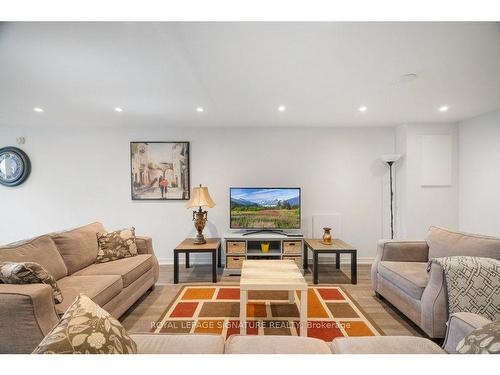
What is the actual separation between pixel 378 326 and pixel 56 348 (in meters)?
2.34

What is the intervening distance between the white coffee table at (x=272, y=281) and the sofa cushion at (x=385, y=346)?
0.78 m

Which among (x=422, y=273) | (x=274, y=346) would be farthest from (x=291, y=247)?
(x=274, y=346)

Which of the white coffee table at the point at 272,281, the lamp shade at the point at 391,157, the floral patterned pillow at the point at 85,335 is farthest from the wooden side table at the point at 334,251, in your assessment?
the floral patterned pillow at the point at 85,335

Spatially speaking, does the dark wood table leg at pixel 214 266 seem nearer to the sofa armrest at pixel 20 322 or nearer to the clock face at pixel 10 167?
the sofa armrest at pixel 20 322

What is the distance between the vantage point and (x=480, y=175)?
3.35 meters

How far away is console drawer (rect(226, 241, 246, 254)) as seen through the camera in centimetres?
346

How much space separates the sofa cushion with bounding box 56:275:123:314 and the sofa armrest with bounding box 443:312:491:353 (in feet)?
7.40

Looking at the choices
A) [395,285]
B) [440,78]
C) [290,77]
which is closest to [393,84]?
[440,78]

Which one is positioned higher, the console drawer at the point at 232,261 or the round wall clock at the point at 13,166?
the round wall clock at the point at 13,166

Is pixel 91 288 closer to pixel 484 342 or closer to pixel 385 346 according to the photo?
pixel 385 346

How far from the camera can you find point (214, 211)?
13.1ft

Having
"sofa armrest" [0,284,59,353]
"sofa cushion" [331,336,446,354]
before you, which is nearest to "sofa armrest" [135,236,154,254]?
"sofa armrest" [0,284,59,353]

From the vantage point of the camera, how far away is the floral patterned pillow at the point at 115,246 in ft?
8.72

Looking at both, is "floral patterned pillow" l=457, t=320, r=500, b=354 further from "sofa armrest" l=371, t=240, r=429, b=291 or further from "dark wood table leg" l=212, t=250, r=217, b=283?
"dark wood table leg" l=212, t=250, r=217, b=283
